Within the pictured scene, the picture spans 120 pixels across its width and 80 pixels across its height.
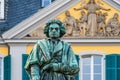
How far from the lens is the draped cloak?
10.0m

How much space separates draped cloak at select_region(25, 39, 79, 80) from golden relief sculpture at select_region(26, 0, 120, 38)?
2340 cm

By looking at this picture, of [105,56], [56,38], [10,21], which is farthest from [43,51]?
[10,21]

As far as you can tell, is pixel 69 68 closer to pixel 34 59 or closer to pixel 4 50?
pixel 34 59

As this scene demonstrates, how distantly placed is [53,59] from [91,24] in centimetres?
2374

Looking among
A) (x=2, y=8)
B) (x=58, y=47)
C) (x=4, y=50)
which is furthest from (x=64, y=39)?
(x=58, y=47)

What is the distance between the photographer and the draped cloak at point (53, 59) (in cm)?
1005

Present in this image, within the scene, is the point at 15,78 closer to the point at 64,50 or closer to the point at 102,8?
the point at 102,8

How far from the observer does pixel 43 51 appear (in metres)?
10.1

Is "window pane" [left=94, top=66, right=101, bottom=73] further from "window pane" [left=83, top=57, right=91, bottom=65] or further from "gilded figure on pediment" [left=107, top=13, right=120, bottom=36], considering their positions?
"gilded figure on pediment" [left=107, top=13, right=120, bottom=36]

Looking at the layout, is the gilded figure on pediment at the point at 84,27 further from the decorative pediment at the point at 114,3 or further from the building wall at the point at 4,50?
the building wall at the point at 4,50

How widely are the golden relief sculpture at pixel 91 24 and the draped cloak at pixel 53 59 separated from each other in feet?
76.8

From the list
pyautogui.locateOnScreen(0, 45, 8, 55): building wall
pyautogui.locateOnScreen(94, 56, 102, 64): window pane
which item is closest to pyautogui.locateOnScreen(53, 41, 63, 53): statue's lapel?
pyautogui.locateOnScreen(94, 56, 102, 64): window pane

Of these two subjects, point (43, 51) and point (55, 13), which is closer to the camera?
point (43, 51)

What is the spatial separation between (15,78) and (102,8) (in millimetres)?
4533
